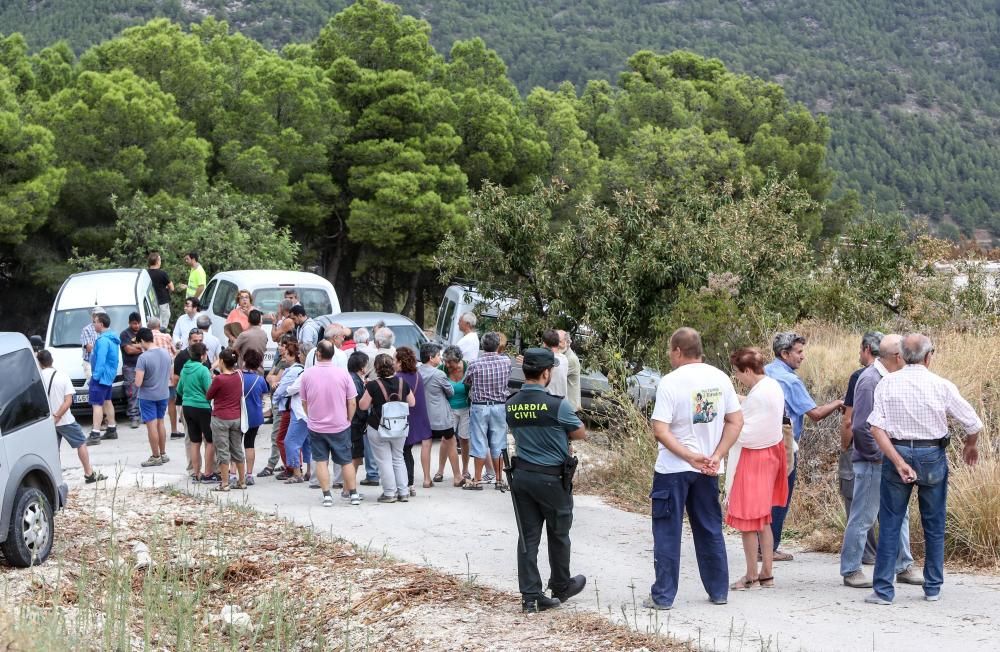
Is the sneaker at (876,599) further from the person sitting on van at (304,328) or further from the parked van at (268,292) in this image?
the parked van at (268,292)

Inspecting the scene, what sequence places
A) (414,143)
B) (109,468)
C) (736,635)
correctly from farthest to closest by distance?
(414,143), (109,468), (736,635)

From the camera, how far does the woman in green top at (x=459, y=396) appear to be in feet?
43.1

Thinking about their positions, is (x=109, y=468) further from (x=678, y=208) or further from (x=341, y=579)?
(x=678, y=208)

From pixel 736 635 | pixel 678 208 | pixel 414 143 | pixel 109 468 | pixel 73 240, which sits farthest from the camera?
pixel 414 143

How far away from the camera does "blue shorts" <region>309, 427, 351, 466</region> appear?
1191 centimetres

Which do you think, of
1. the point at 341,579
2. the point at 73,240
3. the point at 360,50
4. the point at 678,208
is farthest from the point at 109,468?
the point at 360,50

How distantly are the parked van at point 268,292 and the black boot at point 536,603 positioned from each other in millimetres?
10982

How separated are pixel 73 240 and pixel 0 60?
9.33 meters

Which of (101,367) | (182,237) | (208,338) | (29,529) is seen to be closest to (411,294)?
(182,237)

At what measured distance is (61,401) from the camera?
12320mm

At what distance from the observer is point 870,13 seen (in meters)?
90.5

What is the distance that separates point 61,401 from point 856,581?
320 inches

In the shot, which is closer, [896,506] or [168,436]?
[896,506]

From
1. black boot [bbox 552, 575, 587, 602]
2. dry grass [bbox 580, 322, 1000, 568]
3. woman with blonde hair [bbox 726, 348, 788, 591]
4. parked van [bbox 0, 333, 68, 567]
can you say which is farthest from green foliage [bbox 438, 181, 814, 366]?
parked van [bbox 0, 333, 68, 567]
